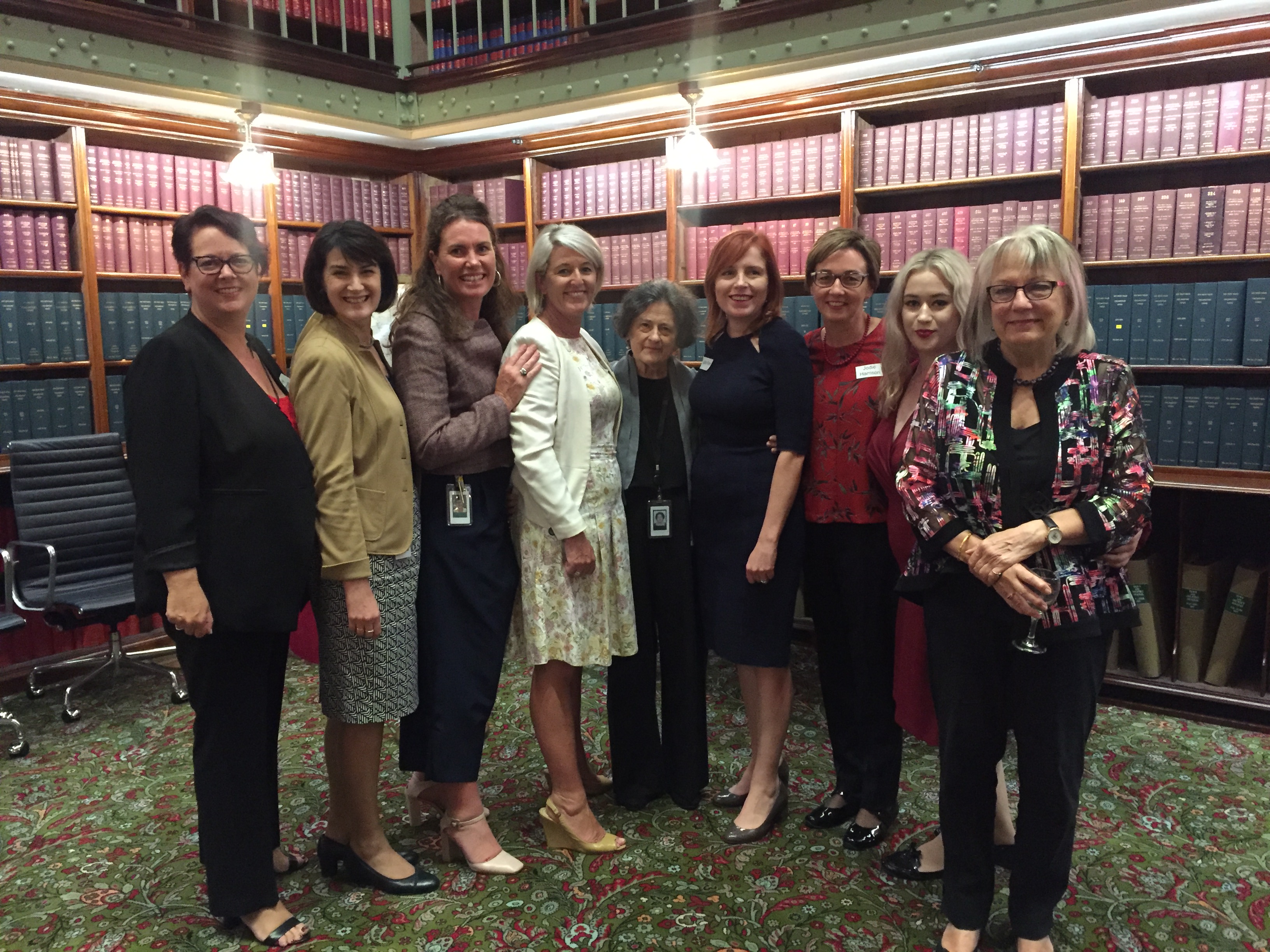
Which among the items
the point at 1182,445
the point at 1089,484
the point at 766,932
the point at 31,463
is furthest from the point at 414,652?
the point at 1182,445

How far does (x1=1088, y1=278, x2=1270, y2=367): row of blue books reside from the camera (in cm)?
312

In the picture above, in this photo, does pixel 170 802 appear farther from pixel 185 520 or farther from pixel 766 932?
pixel 766 932

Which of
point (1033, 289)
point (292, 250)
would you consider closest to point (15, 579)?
point (292, 250)

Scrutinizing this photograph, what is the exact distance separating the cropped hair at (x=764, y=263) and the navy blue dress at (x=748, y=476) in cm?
4

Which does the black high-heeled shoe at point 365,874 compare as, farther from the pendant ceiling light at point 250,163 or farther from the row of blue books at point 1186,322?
the pendant ceiling light at point 250,163

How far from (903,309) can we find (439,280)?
3.68ft

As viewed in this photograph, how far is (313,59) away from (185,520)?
10.9ft

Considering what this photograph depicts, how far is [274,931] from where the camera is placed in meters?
2.03

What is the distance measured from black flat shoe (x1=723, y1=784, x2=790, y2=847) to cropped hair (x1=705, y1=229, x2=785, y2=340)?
1.30 m

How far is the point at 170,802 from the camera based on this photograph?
109 inches

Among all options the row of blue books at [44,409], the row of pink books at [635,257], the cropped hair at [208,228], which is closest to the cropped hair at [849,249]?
the cropped hair at [208,228]

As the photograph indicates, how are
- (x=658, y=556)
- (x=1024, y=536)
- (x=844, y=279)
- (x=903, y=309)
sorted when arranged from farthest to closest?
(x=658, y=556) → (x=844, y=279) → (x=903, y=309) → (x=1024, y=536)

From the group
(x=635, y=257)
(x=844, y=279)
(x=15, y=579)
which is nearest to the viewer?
(x=844, y=279)

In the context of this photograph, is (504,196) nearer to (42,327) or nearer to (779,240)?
(779,240)
